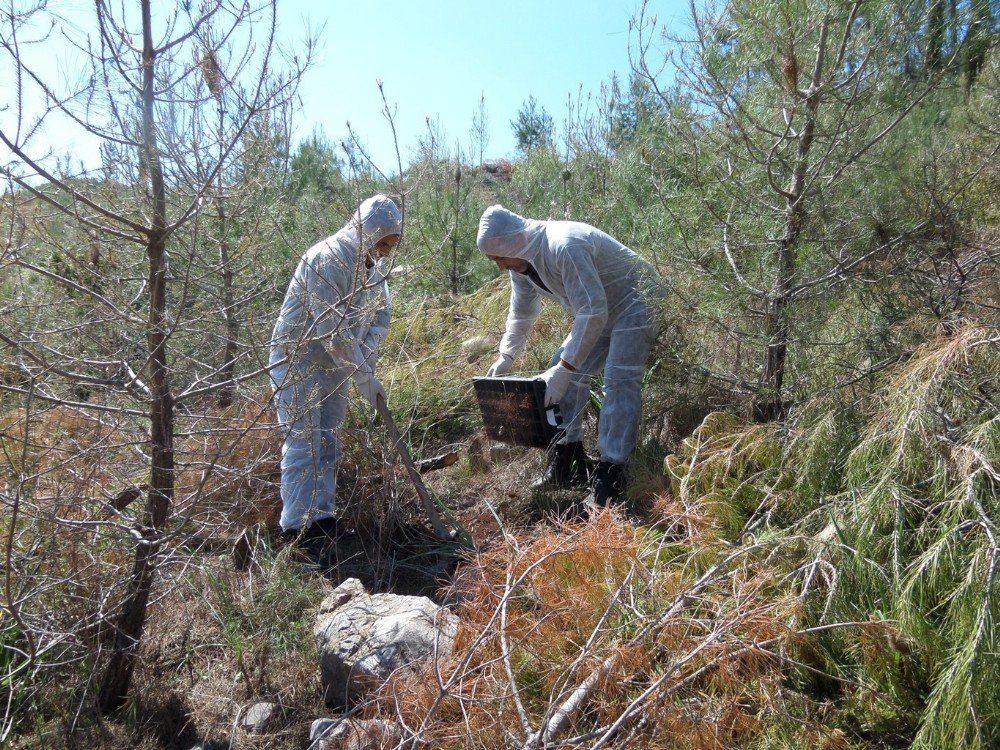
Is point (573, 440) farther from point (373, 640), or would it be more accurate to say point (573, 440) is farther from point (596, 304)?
point (373, 640)

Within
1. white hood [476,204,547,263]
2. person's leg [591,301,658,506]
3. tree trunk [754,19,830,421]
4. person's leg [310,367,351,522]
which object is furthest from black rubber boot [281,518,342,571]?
tree trunk [754,19,830,421]

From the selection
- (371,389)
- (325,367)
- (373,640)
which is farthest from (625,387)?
(373,640)

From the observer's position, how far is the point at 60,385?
3373 millimetres

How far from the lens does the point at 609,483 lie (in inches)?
168

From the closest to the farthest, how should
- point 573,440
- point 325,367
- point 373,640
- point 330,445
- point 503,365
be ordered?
point 373,640
point 325,367
point 330,445
point 573,440
point 503,365

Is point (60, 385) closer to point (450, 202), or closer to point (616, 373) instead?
point (616, 373)

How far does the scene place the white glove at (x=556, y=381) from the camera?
166 inches

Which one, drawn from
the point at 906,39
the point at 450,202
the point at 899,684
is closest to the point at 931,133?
the point at 906,39

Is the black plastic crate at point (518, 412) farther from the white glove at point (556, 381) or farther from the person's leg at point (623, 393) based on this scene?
the person's leg at point (623, 393)

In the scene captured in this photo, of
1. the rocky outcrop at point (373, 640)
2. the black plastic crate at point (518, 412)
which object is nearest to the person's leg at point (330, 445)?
the black plastic crate at point (518, 412)

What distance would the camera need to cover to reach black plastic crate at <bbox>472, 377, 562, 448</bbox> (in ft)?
13.9

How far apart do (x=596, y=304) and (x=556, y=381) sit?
0.43 m

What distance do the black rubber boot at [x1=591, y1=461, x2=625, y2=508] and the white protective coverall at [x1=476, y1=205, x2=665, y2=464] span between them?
0.13 feet

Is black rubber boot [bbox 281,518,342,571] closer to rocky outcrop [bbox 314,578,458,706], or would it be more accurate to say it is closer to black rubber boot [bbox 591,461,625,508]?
rocky outcrop [bbox 314,578,458,706]
